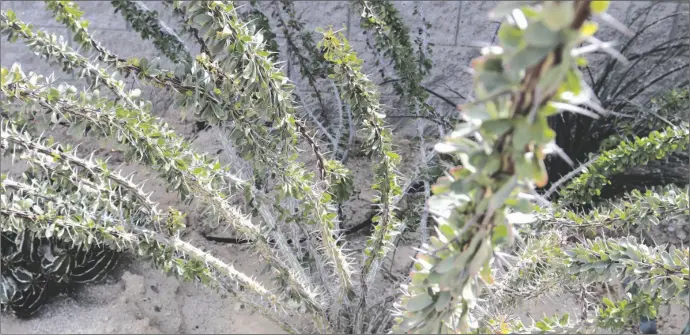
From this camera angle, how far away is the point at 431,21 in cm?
230

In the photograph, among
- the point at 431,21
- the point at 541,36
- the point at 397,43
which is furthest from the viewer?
the point at 431,21

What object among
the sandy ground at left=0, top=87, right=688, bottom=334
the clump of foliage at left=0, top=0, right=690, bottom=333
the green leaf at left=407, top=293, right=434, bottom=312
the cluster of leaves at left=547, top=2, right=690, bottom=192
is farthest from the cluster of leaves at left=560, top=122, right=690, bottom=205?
the green leaf at left=407, top=293, right=434, bottom=312

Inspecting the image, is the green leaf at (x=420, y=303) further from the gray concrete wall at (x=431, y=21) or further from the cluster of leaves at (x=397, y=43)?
the gray concrete wall at (x=431, y=21)

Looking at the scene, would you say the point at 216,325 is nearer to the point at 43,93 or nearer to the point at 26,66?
the point at 43,93

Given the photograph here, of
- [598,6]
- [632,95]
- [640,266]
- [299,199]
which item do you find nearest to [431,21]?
[632,95]

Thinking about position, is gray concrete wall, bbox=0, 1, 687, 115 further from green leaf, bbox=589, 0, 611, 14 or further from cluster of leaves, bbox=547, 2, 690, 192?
green leaf, bbox=589, 0, 611, 14

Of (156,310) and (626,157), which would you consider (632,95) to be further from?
(156,310)

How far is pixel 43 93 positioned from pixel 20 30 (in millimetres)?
265

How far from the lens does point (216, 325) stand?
1.52m

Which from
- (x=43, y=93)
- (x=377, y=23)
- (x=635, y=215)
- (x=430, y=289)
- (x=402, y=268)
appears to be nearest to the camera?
(x=430, y=289)

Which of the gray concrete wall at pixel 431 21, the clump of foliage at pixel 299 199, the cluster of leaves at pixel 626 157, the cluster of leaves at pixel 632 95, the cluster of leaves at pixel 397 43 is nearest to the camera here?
the clump of foliage at pixel 299 199

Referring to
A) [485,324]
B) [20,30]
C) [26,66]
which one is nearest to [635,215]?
[485,324]

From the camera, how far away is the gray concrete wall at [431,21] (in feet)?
7.44

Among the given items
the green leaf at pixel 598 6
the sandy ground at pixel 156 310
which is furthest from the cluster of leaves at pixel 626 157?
the green leaf at pixel 598 6
